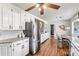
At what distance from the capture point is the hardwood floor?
2545mm

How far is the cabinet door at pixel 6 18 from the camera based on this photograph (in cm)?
283

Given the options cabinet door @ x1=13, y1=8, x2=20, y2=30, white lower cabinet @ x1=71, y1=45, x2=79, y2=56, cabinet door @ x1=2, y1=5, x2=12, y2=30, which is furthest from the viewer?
cabinet door @ x1=13, y1=8, x2=20, y2=30

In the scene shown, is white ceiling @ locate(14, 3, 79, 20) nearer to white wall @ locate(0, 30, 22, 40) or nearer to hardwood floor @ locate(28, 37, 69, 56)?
hardwood floor @ locate(28, 37, 69, 56)

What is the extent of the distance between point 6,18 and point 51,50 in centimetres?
128

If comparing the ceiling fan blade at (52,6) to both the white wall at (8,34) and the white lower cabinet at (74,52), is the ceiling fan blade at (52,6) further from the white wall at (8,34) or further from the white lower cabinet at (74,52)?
the white wall at (8,34)

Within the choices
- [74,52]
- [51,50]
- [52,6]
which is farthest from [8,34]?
[74,52]

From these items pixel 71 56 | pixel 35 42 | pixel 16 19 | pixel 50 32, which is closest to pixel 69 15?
pixel 50 32

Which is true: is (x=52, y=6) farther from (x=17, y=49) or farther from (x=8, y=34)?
(x=8, y=34)

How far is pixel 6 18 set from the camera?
2945 mm

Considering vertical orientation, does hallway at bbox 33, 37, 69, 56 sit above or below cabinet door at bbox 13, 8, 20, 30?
below

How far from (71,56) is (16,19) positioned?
168 cm

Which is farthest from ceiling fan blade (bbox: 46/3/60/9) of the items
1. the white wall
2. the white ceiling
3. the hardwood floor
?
the white wall

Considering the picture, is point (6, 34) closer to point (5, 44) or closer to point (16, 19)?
point (16, 19)

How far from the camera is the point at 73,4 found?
8.00 ft
